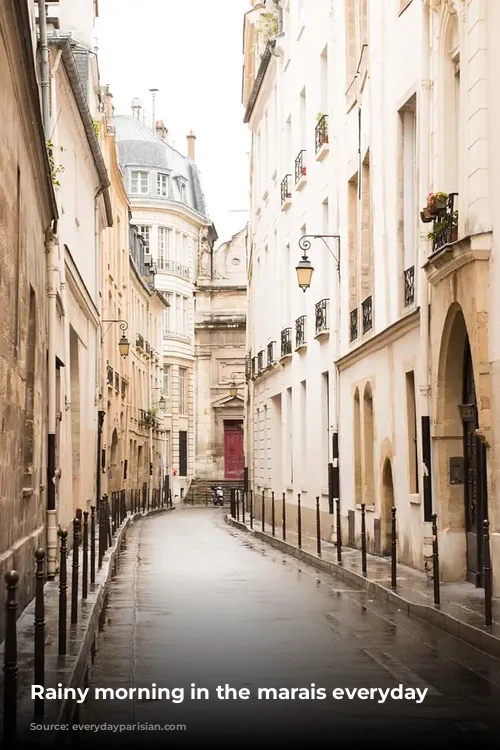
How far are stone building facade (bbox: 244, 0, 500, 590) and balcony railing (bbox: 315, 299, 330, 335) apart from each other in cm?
7

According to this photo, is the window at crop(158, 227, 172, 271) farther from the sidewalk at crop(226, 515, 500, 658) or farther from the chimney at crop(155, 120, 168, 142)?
the sidewalk at crop(226, 515, 500, 658)

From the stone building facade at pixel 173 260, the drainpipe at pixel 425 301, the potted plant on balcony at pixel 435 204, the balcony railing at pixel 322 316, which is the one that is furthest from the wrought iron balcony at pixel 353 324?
the stone building facade at pixel 173 260

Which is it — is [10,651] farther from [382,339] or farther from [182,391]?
[182,391]

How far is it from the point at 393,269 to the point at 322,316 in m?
7.38

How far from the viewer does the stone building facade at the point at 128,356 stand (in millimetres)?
36031

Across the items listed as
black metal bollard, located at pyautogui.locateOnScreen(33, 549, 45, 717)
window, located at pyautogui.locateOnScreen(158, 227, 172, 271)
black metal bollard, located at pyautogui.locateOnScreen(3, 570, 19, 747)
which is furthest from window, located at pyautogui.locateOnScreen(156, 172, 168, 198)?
black metal bollard, located at pyautogui.locateOnScreen(3, 570, 19, 747)

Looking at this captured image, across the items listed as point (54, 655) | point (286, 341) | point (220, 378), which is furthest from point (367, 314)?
point (220, 378)

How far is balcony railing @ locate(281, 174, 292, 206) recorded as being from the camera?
30513 millimetres

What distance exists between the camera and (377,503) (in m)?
19.6

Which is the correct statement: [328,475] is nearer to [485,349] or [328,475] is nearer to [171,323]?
[485,349]

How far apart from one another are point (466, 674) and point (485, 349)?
16.0 ft

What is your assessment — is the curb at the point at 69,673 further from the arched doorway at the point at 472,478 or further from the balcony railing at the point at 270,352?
the balcony railing at the point at 270,352

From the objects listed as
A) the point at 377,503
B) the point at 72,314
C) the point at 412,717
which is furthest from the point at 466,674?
the point at 72,314

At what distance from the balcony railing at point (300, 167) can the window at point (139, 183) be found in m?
35.6
